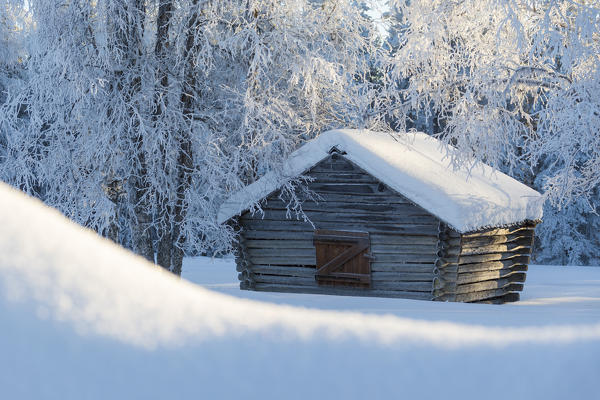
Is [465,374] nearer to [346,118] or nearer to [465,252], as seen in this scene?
[465,252]

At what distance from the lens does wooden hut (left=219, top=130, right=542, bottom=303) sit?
13.7 metres

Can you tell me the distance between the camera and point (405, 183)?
44.2 feet

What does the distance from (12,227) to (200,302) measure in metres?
0.23

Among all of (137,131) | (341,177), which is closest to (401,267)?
(341,177)

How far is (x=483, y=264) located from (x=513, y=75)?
5.81m

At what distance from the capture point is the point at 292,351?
0.72 meters

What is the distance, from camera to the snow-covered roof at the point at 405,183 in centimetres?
1316

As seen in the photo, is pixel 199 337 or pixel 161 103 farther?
pixel 161 103

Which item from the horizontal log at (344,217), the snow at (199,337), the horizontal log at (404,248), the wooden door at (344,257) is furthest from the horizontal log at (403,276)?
→ the snow at (199,337)

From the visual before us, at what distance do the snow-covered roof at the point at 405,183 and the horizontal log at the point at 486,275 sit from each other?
1.34m

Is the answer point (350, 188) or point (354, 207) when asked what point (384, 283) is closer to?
point (354, 207)

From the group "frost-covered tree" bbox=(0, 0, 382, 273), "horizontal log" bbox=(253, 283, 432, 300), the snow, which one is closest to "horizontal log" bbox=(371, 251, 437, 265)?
"horizontal log" bbox=(253, 283, 432, 300)

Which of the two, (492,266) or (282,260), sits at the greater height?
(282,260)

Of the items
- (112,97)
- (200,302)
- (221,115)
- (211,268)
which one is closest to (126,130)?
(112,97)
